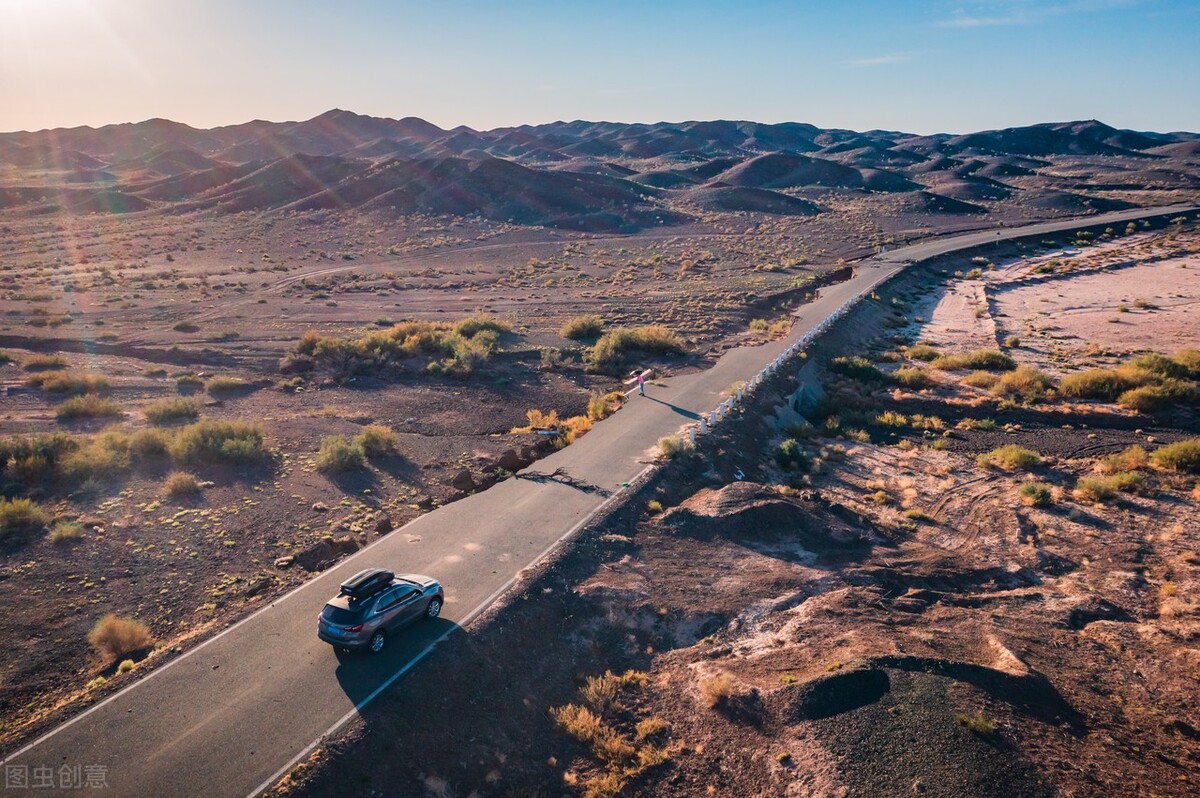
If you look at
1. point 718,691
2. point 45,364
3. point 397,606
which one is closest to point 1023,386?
point 718,691

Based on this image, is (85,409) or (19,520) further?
(85,409)

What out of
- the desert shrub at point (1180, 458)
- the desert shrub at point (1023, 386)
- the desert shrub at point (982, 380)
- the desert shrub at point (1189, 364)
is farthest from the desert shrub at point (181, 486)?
the desert shrub at point (1189, 364)

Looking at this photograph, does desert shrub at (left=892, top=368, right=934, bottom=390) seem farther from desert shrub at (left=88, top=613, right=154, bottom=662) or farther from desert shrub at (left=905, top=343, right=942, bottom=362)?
desert shrub at (left=88, top=613, right=154, bottom=662)

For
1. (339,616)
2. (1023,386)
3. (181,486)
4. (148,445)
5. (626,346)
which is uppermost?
(626,346)

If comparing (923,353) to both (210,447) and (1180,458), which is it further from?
(210,447)

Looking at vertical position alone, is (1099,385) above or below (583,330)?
below

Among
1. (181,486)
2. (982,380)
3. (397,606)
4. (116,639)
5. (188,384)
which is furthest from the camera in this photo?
(188,384)

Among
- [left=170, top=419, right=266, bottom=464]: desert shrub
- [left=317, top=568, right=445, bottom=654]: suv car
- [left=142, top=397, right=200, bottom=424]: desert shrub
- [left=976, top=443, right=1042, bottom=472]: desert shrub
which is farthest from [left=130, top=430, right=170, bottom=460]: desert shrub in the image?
[left=976, top=443, right=1042, bottom=472]: desert shrub

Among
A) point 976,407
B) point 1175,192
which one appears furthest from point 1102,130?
point 976,407
